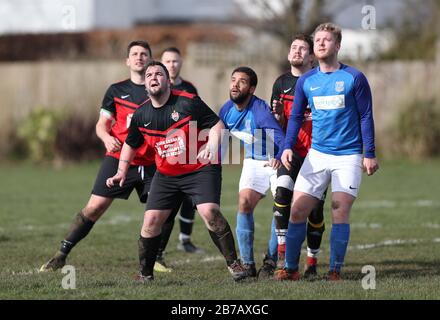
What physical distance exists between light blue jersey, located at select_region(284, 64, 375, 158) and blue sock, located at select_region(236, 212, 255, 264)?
105 cm

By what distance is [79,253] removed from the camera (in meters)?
11.7

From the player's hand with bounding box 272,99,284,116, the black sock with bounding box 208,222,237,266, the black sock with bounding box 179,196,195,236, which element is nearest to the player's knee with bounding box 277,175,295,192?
the player's hand with bounding box 272,99,284,116

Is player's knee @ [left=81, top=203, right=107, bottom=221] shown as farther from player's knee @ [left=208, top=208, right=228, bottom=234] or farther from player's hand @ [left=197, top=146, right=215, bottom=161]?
player's hand @ [left=197, top=146, right=215, bottom=161]

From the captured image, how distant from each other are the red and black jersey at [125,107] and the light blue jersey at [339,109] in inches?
76.1

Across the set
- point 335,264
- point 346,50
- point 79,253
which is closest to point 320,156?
point 335,264

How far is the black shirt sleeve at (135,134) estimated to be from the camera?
8953 mm

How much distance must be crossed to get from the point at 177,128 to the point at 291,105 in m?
1.57

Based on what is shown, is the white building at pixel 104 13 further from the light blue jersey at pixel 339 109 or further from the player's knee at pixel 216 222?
the player's knee at pixel 216 222

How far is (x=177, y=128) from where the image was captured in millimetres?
8789

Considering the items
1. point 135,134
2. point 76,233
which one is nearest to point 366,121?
point 135,134

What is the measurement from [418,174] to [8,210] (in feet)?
32.4

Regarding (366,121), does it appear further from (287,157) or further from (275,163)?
(275,163)

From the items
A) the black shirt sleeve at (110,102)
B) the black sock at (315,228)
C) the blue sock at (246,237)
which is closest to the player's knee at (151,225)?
the blue sock at (246,237)
